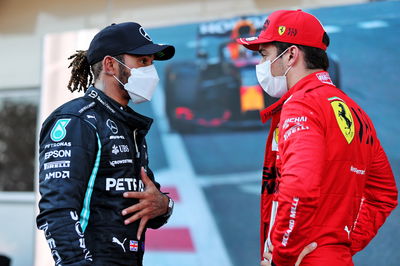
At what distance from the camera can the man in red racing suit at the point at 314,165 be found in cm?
187

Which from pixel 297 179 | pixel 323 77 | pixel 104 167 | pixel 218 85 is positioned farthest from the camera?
pixel 218 85

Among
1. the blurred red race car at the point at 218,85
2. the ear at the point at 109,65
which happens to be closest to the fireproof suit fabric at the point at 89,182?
the ear at the point at 109,65

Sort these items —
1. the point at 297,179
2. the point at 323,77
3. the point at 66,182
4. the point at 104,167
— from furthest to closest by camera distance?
1. the point at 323,77
2. the point at 104,167
3. the point at 66,182
4. the point at 297,179

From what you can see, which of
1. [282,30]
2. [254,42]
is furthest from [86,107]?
[282,30]

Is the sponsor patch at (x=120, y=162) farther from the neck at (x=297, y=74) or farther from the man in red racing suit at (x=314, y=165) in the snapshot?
the neck at (x=297, y=74)

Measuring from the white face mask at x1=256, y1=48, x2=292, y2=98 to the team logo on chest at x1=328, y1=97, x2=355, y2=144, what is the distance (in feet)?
0.95

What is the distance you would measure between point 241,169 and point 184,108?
29.0 inches

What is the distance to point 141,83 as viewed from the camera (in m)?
2.38

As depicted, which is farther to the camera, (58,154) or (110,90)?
(110,90)

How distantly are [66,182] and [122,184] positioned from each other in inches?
9.4

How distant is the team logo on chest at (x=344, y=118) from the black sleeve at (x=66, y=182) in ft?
2.97

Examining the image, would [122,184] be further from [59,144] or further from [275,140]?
[275,140]

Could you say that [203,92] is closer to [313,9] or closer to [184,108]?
[184,108]

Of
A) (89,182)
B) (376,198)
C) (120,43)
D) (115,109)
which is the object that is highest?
(120,43)
